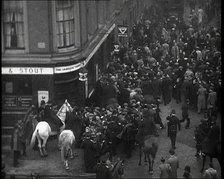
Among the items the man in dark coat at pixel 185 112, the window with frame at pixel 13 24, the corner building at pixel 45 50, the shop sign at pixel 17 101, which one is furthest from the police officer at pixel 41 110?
the man in dark coat at pixel 185 112

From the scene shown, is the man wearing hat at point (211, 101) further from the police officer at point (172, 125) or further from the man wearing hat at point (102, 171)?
the man wearing hat at point (102, 171)

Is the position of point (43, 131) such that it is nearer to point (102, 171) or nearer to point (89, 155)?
point (89, 155)

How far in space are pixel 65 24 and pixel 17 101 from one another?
1.83 m

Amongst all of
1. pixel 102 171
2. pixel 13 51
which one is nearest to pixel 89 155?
pixel 102 171

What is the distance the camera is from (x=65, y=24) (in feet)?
48.4

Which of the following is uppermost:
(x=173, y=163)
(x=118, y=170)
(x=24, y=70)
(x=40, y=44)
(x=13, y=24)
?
(x=13, y=24)

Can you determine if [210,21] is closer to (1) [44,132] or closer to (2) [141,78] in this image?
(2) [141,78]

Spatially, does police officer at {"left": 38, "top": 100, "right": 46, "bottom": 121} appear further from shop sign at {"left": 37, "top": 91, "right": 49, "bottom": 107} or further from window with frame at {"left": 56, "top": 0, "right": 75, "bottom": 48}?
window with frame at {"left": 56, "top": 0, "right": 75, "bottom": 48}

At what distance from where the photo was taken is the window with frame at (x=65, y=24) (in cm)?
1466

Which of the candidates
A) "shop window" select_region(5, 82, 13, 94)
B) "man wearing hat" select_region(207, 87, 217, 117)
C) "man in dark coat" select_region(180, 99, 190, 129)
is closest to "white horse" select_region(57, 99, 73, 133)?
"shop window" select_region(5, 82, 13, 94)

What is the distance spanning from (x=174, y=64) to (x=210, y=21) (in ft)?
4.12

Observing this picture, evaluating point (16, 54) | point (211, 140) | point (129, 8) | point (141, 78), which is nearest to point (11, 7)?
point (16, 54)

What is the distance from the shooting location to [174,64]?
16422 mm

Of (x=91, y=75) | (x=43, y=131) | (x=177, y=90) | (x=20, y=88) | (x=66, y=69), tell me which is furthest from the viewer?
(x=177, y=90)
